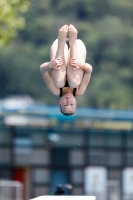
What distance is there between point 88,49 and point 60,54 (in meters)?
68.1

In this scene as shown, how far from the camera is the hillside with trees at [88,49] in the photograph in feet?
258

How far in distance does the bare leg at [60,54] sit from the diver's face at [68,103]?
0.18m

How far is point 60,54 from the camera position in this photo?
13.9 metres

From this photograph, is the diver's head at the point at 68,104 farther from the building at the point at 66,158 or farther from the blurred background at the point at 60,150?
the building at the point at 66,158

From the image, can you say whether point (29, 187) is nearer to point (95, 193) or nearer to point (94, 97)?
point (95, 193)

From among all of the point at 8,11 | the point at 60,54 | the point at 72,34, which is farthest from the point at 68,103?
the point at 8,11

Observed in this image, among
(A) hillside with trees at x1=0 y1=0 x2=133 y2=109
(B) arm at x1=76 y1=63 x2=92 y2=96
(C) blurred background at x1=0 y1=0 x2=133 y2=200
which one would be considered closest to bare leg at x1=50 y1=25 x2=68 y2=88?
(B) arm at x1=76 y1=63 x2=92 y2=96

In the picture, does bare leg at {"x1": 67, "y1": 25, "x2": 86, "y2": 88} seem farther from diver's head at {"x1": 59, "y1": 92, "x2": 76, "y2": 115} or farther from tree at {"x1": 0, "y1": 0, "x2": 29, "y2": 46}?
tree at {"x1": 0, "y1": 0, "x2": 29, "y2": 46}

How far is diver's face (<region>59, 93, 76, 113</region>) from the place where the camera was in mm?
14008

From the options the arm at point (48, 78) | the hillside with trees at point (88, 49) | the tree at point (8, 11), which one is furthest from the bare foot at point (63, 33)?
the hillside with trees at point (88, 49)

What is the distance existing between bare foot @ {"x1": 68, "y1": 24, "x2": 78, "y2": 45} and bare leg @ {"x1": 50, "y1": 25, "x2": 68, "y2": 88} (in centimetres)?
7

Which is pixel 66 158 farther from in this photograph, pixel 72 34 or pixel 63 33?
pixel 63 33

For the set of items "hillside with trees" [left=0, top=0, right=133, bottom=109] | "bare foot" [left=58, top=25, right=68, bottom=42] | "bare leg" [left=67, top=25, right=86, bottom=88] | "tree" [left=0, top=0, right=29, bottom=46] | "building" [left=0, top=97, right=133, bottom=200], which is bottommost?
"bare leg" [left=67, top=25, right=86, bottom=88]

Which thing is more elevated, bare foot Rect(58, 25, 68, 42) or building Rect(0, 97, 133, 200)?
building Rect(0, 97, 133, 200)
